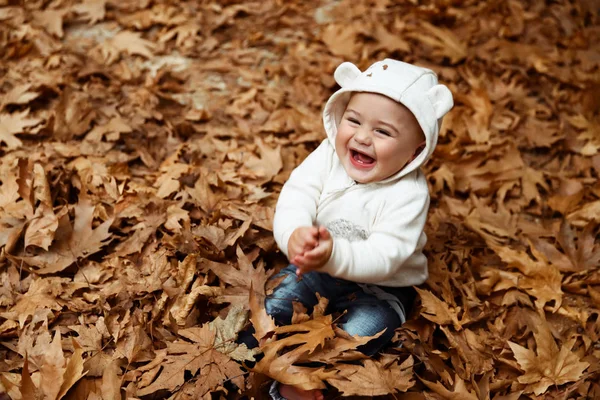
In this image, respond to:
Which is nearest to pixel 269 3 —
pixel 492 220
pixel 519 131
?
pixel 519 131

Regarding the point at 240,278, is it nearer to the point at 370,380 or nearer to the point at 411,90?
the point at 370,380

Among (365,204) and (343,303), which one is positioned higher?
(365,204)

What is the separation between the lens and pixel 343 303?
95.0 inches

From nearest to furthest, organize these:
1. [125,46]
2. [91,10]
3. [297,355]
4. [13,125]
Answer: [297,355] < [13,125] < [125,46] < [91,10]

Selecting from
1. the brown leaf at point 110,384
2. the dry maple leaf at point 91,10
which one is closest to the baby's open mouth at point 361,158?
the brown leaf at point 110,384

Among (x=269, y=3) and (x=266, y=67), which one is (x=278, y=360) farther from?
(x=269, y=3)

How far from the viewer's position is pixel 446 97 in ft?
6.79

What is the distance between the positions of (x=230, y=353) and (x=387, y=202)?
0.88m

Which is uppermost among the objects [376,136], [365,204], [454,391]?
[376,136]

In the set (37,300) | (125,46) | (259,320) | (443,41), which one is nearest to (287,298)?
(259,320)

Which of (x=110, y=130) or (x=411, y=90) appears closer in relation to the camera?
(x=411, y=90)

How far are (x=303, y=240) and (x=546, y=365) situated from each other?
1.32 m

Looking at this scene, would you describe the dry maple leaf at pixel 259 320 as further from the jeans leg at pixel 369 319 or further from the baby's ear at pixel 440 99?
the baby's ear at pixel 440 99

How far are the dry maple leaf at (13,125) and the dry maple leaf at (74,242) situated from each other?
0.73 meters
